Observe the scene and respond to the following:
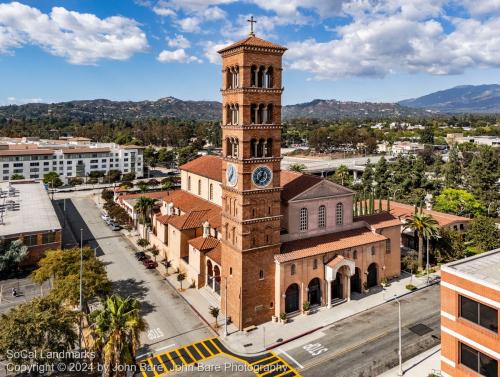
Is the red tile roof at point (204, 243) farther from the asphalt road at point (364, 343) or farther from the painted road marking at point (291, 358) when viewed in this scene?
the painted road marking at point (291, 358)

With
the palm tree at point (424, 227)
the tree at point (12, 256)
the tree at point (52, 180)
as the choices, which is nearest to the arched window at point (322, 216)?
the palm tree at point (424, 227)

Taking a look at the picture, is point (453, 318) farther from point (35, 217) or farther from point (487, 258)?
point (35, 217)

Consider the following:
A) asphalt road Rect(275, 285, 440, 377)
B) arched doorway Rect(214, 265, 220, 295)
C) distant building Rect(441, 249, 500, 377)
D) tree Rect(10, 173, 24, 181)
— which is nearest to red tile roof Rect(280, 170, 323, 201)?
arched doorway Rect(214, 265, 220, 295)

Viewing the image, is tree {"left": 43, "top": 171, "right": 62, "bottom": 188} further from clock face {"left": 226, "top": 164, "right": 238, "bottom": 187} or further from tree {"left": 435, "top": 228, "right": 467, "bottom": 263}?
tree {"left": 435, "top": 228, "right": 467, "bottom": 263}

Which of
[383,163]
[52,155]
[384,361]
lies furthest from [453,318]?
[52,155]

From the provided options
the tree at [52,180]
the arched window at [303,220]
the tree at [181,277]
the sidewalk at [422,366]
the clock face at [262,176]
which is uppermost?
the clock face at [262,176]

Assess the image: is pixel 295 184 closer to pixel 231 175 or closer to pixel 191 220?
pixel 231 175
